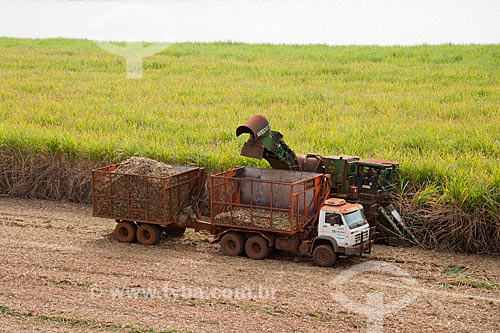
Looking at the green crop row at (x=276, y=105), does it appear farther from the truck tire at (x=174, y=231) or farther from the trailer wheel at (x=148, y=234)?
the trailer wheel at (x=148, y=234)

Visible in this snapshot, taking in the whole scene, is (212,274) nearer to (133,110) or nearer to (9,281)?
(9,281)

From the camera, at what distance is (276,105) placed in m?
20.2

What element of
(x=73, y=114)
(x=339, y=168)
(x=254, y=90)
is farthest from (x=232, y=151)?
(x=254, y=90)

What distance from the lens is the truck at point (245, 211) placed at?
11.7 m

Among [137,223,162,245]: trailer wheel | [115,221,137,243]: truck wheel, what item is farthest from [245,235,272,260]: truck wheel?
[115,221,137,243]: truck wheel

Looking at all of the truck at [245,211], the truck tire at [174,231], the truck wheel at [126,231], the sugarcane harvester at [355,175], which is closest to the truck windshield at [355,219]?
the truck at [245,211]

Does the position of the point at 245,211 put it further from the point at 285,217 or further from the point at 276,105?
the point at 276,105

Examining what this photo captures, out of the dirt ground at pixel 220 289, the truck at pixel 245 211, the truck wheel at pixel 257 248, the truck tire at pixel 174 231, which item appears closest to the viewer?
the dirt ground at pixel 220 289

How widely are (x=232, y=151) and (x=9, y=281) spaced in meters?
5.19

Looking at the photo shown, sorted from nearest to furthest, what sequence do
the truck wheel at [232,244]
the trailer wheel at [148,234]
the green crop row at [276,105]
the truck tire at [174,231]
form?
the truck wheel at [232,244], the trailer wheel at [148,234], the truck tire at [174,231], the green crop row at [276,105]

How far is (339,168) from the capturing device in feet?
42.1

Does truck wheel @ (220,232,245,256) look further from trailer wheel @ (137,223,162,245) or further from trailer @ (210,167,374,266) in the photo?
trailer wheel @ (137,223,162,245)

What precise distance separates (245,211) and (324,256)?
1.53 meters

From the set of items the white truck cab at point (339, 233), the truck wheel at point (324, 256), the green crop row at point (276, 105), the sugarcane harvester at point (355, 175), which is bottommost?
the truck wheel at point (324, 256)
